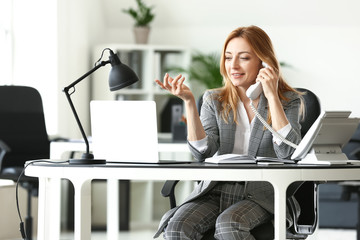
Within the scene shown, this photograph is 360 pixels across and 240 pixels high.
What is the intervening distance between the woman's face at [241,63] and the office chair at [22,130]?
7.03 ft

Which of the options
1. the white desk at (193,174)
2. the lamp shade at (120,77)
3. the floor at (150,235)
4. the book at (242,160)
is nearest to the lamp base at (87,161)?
the white desk at (193,174)

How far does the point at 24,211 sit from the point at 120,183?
2.76 feet

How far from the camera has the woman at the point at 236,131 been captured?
8.16 ft

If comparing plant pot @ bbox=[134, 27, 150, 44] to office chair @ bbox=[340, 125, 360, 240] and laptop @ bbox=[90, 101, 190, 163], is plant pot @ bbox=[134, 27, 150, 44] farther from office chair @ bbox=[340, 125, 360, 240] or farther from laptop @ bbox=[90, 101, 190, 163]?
laptop @ bbox=[90, 101, 190, 163]

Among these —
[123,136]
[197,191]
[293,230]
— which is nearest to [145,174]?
[123,136]

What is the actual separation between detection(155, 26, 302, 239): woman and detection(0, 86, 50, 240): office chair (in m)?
2.07

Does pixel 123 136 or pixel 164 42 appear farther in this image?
pixel 164 42

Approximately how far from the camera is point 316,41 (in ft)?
23.9

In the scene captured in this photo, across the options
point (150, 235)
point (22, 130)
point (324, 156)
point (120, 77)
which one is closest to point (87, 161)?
point (120, 77)

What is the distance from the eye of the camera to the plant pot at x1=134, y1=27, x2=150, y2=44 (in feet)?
23.2

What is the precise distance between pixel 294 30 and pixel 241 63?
15.3ft

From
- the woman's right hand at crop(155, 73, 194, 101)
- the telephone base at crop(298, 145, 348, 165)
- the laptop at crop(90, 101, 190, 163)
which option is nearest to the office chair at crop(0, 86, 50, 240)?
the laptop at crop(90, 101, 190, 163)

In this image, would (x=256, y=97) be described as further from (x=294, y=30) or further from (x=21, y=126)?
(x=294, y=30)

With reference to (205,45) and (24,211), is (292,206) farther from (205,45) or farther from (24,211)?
(205,45)
